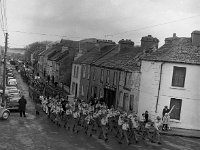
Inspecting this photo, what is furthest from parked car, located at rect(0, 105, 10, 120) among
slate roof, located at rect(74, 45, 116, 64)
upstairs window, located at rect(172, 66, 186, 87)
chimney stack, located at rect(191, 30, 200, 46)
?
slate roof, located at rect(74, 45, 116, 64)

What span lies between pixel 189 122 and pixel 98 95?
14.7 metres

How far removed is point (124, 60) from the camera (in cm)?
3500

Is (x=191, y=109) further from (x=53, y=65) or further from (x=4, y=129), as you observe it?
(x=53, y=65)

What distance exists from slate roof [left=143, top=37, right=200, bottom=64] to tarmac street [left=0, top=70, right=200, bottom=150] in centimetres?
686

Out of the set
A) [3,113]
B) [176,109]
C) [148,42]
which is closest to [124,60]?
[148,42]

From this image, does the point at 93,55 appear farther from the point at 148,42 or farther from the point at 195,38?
the point at 195,38

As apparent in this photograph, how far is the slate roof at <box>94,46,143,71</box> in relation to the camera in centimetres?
3266

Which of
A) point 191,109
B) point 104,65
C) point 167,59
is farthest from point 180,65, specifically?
point 104,65

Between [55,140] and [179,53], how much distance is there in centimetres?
1404

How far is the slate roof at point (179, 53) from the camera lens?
1053 inches

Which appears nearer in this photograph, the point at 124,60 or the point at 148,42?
the point at 148,42

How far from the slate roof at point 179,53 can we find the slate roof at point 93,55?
1416cm

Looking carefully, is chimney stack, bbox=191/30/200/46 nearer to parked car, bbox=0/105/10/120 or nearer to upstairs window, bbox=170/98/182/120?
upstairs window, bbox=170/98/182/120

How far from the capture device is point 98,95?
39344 mm
